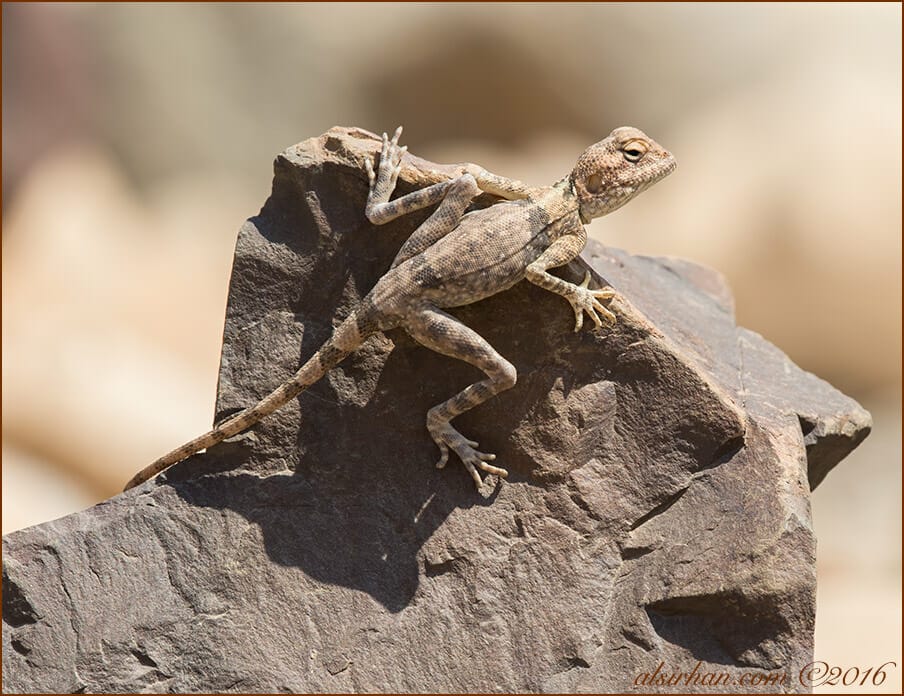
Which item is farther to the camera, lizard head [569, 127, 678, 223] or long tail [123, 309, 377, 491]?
lizard head [569, 127, 678, 223]

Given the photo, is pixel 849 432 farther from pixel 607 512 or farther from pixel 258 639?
pixel 258 639

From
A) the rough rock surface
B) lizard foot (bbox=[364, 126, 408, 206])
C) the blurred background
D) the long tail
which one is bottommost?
the rough rock surface

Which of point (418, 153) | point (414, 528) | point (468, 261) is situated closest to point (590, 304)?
point (468, 261)

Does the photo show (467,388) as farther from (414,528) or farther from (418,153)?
(418,153)

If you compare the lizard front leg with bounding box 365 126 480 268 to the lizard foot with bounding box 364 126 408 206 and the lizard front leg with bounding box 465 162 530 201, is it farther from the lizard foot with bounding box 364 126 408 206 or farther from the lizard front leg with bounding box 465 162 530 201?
the lizard front leg with bounding box 465 162 530 201

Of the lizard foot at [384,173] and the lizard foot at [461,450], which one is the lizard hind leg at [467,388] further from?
the lizard foot at [384,173]

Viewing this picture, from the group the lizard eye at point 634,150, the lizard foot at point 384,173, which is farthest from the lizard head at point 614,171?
the lizard foot at point 384,173

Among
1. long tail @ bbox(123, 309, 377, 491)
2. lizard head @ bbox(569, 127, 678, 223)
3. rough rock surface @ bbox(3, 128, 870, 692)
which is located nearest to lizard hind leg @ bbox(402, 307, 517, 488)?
rough rock surface @ bbox(3, 128, 870, 692)
